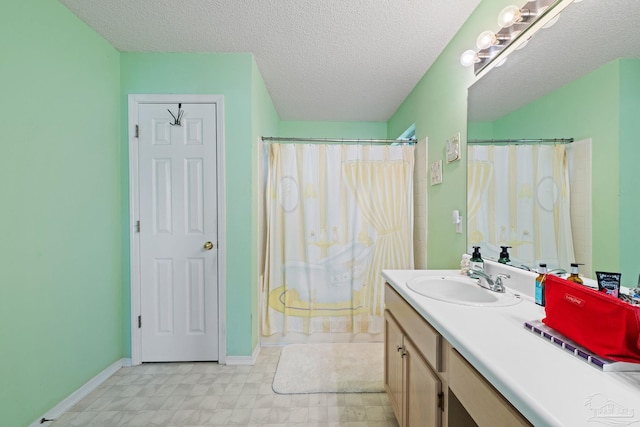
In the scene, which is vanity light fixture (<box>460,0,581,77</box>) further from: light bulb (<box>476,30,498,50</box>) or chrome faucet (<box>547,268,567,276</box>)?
chrome faucet (<box>547,268,567,276</box>)

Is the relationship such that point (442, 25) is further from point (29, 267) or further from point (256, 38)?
point (29, 267)

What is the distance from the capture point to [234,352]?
1.99 meters

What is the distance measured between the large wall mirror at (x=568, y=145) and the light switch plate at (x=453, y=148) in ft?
0.80

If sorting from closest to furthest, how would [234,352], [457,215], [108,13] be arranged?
[108,13] < [457,215] < [234,352]

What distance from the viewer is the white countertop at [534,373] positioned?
0.48 metres

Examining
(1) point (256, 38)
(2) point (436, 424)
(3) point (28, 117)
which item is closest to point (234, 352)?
(2) point (436, 424)

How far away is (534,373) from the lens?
60cm

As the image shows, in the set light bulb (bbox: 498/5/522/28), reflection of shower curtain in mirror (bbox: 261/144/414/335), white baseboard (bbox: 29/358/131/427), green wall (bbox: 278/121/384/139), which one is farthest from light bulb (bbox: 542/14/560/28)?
white baseboard (bbox: 29/358/131/427)

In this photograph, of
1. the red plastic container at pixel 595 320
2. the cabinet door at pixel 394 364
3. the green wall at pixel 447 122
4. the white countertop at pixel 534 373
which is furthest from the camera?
the green wall at pixel 447 122

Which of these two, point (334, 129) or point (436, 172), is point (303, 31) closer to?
point (436, 172)

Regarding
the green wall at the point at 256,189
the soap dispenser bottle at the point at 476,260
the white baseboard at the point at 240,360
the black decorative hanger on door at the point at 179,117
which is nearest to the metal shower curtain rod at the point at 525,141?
the soap dispenser bottle at the point at 476,260

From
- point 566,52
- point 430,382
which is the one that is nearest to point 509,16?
point 566,52

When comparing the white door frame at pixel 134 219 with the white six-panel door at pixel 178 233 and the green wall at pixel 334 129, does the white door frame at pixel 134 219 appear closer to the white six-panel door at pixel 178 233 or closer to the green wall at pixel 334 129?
the white six-panel door at pixel 178 233

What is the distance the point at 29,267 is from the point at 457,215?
256 centimetres
